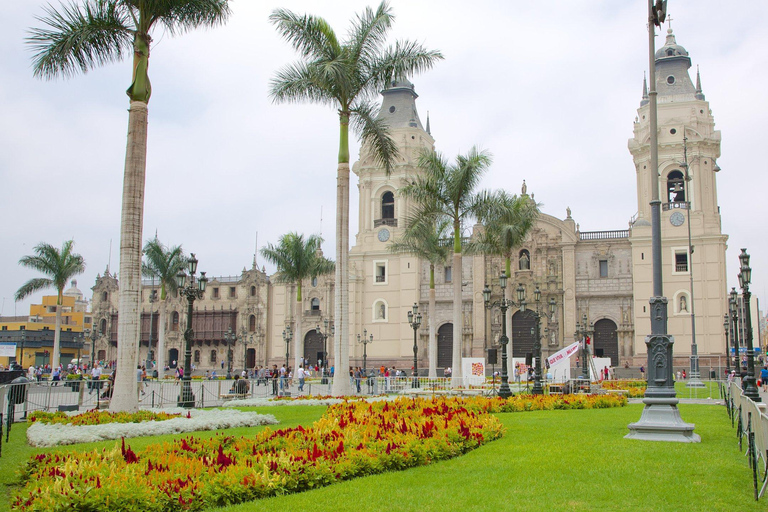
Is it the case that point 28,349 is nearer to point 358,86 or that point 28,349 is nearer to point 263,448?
point 358,86

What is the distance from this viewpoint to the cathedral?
49.3 metres

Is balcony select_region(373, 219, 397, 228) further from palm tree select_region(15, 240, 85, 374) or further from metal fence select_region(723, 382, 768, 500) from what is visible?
metal fence select_region(723, 382, 768, 500)

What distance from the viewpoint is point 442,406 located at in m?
15.3

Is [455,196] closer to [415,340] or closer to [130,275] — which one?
[415,340]

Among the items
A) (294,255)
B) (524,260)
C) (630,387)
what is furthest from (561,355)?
(524,260)

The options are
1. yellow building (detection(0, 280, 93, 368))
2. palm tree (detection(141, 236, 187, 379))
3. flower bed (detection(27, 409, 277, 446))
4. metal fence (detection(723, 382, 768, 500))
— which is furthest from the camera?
yellow building (detection(0, 280, 93, 368))

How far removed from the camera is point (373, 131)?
24.0 metres

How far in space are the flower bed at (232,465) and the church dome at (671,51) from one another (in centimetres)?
4871

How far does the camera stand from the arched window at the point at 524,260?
54.1m

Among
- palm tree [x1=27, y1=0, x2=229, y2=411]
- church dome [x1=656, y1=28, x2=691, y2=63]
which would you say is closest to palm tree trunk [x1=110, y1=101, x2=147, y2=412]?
palm tree [x1=27, y1=0, x2=229, y2=411]

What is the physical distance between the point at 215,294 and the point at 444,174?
41.5 metres

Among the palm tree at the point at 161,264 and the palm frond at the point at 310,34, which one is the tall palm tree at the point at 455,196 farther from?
the palm tree at the point at 161,264

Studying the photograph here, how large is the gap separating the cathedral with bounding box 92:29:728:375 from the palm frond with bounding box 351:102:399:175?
76.6ft

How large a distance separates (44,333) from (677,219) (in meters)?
68.1
